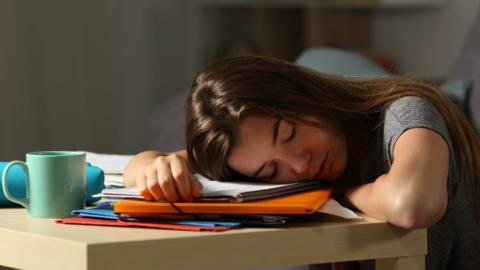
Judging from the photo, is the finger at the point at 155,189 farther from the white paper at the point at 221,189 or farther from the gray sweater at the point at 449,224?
the gray sweater at the point at 449,224

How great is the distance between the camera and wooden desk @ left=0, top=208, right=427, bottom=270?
37.8 inches

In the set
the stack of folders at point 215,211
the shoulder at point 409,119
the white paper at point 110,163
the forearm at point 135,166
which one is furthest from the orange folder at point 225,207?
the white paper at point 110,163

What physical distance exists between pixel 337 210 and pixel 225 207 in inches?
5.7

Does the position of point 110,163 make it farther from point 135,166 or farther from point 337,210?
point 337,210

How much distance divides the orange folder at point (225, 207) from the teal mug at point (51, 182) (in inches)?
4.3

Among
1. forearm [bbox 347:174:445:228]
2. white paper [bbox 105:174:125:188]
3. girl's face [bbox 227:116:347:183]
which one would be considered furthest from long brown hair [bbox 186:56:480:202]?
forearm [bbox 347:174:445:228]

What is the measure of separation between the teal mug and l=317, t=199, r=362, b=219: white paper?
1.07ft

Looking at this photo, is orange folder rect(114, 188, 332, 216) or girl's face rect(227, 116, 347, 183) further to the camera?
girl's face rect(227, 116, 347, 183)

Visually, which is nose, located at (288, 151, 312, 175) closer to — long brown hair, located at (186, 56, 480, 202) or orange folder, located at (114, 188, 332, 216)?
long brown hair, located at (186, 56, 480, 202)

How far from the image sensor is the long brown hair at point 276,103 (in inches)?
51.9

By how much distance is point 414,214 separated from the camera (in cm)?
106

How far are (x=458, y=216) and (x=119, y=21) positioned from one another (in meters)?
2.30

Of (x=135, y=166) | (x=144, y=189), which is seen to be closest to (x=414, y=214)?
(x=144, y=189)

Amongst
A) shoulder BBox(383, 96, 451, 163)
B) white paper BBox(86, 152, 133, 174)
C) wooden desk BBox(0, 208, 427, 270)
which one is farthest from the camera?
white paper BBox(86, 152, 133, 174)
